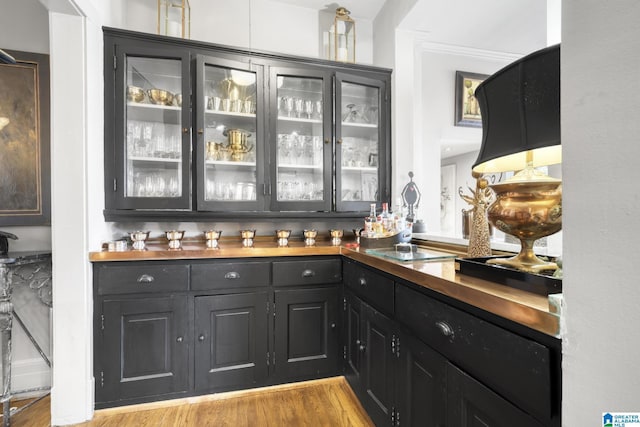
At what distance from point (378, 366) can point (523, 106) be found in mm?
1264

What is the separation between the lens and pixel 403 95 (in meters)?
2.36

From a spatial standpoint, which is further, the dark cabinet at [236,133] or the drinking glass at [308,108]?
the drinking glass at [308,108]

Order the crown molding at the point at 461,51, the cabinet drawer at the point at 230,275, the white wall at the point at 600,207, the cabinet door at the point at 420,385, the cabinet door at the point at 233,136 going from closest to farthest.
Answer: the white wall at the point at 600,207 < the cabinet door at the point at 420,385 < the cabinet drawer at the point at 230,275 < the cabinet door at the point at 233,136 < the crown molding at the point at 461,51

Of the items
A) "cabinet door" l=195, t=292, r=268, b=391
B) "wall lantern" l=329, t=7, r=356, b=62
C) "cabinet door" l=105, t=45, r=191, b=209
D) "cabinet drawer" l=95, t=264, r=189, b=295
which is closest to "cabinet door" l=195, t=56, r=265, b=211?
"cabinet door" l=105, t=45, r=191, b=209

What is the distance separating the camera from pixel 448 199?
4.57 m

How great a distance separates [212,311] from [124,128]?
1.26 m

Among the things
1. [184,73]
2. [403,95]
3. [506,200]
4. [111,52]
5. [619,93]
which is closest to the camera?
[619,93]

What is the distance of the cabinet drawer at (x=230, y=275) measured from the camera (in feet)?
5.92

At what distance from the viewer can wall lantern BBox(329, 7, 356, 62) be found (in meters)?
Answer: 2.43

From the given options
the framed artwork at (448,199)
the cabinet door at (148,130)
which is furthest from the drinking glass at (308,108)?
the framed artwork at (448,199)

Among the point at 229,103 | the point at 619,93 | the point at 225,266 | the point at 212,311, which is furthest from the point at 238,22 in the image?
the point at 619,93

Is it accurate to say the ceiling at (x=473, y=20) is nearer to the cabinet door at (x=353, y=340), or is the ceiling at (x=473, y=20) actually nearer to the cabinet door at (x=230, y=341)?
the cabinet door at (x=353, y=340)

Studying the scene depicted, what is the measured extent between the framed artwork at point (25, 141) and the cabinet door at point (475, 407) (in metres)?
2.43

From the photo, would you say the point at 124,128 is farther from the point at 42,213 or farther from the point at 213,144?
the point at 42,213
